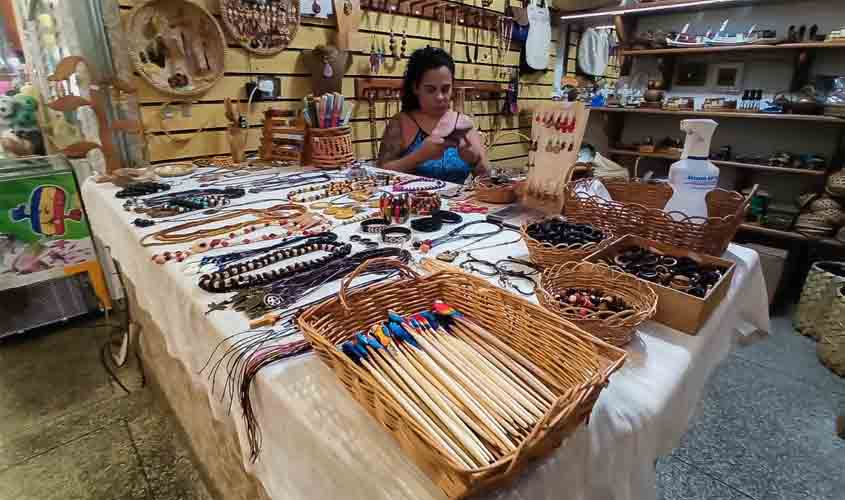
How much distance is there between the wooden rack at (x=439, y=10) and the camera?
332 centimetres

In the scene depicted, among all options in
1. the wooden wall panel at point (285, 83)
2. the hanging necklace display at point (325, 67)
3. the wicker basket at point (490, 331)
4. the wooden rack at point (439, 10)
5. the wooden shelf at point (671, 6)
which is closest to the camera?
the wicker basket at point (490, 331)

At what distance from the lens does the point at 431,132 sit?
2.62m

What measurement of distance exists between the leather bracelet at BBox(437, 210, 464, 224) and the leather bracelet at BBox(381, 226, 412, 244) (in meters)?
0.15

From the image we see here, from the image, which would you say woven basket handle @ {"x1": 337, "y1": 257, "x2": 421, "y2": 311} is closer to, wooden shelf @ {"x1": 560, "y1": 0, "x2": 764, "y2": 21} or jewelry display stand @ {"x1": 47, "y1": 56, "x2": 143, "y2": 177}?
jewelry display stand @ {"x1": 47, "y1": 56, "x2": 143, "y2": 177}

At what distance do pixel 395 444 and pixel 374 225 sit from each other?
2.87 ft

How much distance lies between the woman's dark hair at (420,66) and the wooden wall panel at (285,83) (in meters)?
0.83

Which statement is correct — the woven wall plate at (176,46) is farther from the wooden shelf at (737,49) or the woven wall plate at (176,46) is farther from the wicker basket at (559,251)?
the wooden shelf at (737,49)

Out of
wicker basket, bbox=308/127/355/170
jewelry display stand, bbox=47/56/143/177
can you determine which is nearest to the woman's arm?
wicker basket, bbox=308/127/355/170

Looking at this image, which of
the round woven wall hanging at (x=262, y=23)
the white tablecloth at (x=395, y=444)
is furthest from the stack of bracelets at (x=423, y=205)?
the round woven wall hanging at (x=262, y=23)

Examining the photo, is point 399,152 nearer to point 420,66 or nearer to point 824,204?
point 420,66

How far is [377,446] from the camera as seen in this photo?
55 cm

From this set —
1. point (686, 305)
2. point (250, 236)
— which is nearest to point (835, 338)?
point (686, 305)

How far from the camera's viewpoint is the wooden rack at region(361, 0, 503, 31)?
332 cm

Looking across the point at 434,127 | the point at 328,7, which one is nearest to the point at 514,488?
the point at 434,127
